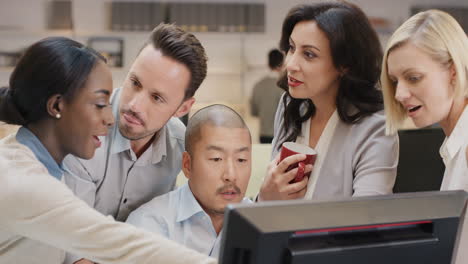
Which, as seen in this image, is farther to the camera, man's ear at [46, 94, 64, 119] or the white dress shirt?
man's ear at [46, 94, 64, 119]

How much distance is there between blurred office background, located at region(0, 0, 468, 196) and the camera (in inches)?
249

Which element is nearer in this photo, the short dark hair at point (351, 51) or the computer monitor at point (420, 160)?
the short dark hair at point (351, 51)

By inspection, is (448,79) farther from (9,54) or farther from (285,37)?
(9,54)

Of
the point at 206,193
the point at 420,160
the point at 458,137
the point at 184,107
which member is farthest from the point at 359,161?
the point at 420,160

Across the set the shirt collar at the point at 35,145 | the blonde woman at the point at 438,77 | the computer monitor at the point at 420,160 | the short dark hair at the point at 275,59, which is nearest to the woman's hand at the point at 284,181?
the blonde woman at the point at 438,77

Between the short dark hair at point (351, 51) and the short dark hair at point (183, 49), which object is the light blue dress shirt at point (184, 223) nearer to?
the short dark hair at point (183, 49)

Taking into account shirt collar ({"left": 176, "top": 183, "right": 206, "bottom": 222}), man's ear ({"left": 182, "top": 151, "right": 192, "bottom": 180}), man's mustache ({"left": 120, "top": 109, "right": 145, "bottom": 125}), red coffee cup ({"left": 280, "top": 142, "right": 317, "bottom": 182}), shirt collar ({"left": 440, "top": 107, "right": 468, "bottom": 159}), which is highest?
shirt collar ({"left": 440, "top": 107, "right": 468, "bottom": 159})

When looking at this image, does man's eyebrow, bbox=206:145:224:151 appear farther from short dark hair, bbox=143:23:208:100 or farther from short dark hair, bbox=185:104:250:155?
short dark hair, bbox=143:23:208:100

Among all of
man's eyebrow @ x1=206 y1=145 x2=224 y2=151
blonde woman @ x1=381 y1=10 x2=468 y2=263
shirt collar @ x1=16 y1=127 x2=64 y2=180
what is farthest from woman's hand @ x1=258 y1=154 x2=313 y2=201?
shirt collar @ x1=16 y1=127 x2=64 y2=180

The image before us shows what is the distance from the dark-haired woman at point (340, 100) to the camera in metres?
1.53

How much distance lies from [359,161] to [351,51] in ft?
1.03

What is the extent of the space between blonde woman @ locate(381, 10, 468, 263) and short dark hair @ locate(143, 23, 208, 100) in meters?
0.63

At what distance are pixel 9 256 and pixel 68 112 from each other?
1.07 feet

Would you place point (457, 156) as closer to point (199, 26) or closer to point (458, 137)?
point (458, 137)
